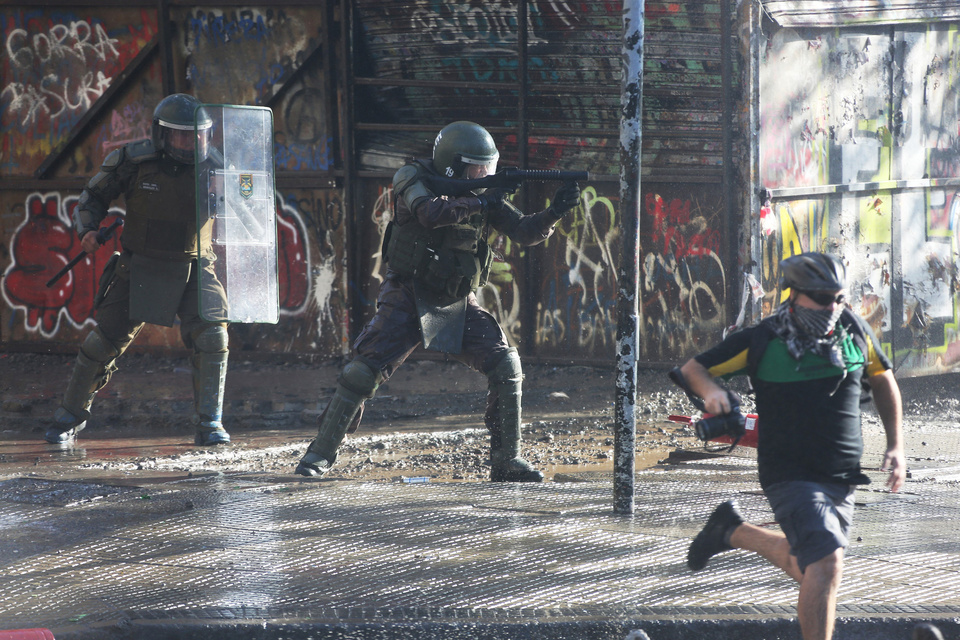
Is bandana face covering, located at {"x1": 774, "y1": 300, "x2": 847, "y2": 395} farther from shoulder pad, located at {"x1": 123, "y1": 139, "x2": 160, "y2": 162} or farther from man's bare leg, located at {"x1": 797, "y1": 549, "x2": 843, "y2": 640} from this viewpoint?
shoulder pad, located at {"x1": 123, "y1": 139, "x2": 160, "y2": 162}

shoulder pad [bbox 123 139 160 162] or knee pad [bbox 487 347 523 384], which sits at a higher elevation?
shoulder pad [bbox 123 139 160 162]

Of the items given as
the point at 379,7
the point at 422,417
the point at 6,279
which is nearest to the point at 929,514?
the point at 422,417

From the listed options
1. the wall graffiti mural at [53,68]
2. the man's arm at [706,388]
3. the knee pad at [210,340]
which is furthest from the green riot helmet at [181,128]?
the man's arm at [706,388]

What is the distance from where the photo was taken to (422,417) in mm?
7438

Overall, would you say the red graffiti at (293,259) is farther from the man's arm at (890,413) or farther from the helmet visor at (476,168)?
the man's arm at (890,413)

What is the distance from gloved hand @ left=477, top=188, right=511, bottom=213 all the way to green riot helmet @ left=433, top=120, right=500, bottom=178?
16cm

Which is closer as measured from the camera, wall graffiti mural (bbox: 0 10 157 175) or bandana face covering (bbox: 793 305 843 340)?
bandana face covering (bbox: 793 305 843 340)

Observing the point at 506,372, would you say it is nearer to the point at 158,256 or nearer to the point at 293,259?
the point at 158,256

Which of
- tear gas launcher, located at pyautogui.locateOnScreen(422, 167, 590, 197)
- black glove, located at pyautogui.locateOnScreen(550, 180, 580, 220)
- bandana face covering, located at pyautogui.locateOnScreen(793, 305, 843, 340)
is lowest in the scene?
bandana face covering, located at pyautogui.locateOnScreen(793, 305, 843, 340)

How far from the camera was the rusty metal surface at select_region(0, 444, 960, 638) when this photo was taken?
361cm

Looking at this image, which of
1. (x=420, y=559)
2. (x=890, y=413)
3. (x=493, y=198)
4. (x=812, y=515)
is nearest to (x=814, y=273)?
(x=890, y=413)

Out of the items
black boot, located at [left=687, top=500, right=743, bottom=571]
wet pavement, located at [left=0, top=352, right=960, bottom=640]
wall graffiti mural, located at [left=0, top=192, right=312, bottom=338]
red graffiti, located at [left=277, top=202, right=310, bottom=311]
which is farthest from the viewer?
wall graffiti mural, located at [left=0, top=192, right=312, bottom=338]

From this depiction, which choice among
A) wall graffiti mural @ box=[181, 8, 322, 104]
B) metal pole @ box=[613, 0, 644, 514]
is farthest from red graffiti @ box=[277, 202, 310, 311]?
metal pole @ box=[613, 0, 644, 514]

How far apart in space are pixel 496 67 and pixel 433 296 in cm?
352
